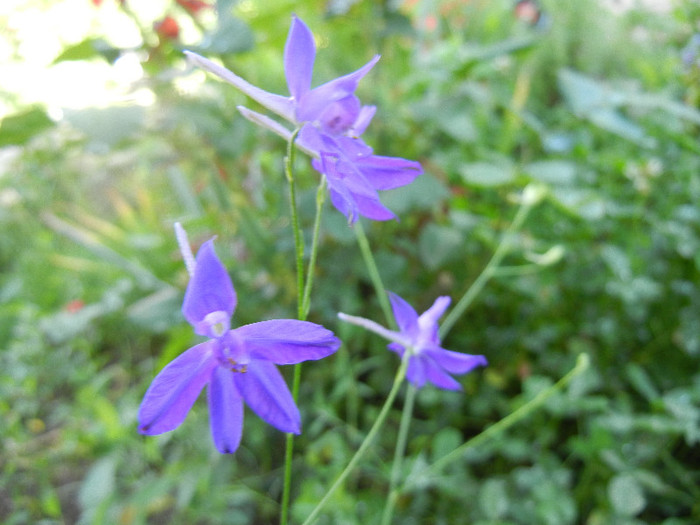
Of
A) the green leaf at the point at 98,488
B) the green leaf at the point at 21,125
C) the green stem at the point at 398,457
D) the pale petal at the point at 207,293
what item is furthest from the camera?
the green leaf at the point at 98,488

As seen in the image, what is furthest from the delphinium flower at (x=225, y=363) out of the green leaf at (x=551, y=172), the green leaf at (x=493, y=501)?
the green leaf at (x=551, y=172)

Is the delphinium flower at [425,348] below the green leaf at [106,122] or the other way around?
below

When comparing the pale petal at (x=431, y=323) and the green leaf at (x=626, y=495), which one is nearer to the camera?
the pale petal at (x=431, y=323)

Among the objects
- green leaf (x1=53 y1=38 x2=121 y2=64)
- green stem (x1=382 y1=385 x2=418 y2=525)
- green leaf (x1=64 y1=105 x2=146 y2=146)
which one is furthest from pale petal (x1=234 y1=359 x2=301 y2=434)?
green leaf (x1=53 y1=38 x2=121 y2=64)

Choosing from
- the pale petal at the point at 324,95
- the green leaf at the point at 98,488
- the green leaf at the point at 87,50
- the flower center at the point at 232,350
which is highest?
the pale petal at the point at 324,95

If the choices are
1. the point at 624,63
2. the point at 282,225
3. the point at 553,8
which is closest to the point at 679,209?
the point at 282,225

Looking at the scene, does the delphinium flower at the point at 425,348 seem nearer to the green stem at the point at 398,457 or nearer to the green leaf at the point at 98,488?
the green stem at the point at 398,457

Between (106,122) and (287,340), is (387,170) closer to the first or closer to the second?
(287,340)

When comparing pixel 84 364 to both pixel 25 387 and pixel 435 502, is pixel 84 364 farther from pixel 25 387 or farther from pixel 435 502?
pixel 435 502

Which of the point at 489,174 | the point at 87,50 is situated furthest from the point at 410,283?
the point at 87,50
